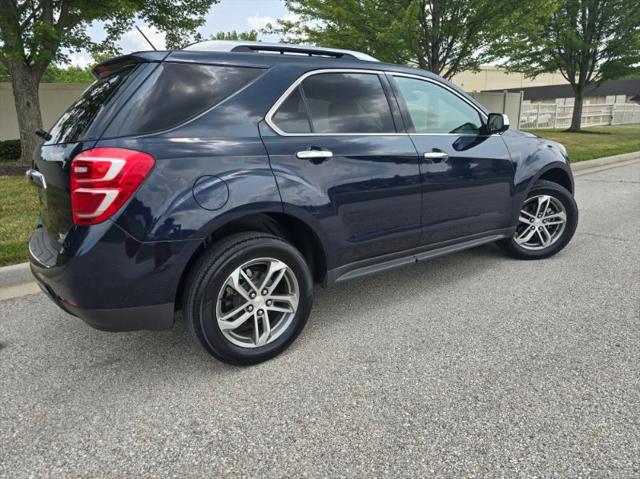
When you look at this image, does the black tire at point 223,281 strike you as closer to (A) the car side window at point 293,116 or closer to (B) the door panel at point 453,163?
(A) the car side window at point 293,116

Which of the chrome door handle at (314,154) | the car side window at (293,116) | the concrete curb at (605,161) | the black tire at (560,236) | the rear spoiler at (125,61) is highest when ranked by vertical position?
the rear spoiler at (125,61)

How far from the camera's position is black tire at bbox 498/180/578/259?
4.27 metres

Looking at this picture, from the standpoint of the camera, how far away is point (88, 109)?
258cm

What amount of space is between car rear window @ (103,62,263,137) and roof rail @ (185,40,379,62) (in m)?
0.24

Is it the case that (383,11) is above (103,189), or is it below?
above

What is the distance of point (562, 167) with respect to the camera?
4355mm

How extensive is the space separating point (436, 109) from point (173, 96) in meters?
2.07

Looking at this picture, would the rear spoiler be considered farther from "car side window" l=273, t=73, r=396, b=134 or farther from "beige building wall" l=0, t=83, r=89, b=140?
"beige building wall" l=0, t=83, r=89, b=140

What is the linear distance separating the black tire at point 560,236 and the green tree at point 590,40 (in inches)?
629

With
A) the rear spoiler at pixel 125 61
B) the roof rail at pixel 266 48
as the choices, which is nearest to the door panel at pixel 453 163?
the roof rail at pixel 266 48

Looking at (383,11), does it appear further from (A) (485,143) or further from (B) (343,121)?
(B) (343,121)

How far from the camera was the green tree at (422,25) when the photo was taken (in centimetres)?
1150

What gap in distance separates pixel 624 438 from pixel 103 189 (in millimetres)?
2629

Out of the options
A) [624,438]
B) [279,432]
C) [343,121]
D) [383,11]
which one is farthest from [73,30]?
[624,438]
